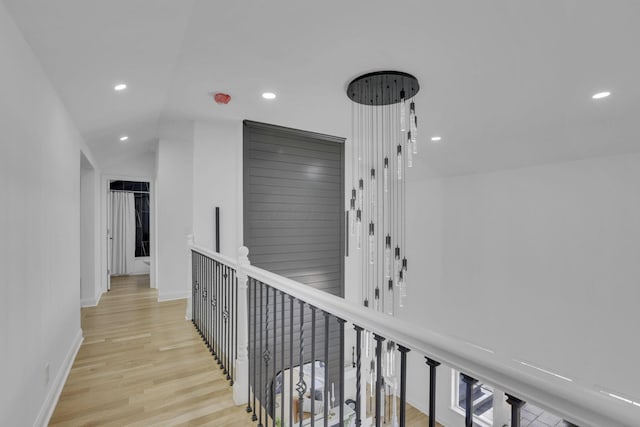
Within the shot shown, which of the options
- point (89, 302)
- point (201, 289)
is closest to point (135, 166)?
point (89, 302)

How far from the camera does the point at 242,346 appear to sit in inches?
86.1

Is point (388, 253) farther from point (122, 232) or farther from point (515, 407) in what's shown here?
point (122, 232)

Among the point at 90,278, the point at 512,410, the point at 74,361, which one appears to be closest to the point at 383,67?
the point at 512,410

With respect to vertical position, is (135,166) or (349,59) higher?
(349,59)

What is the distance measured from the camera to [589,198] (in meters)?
3.70

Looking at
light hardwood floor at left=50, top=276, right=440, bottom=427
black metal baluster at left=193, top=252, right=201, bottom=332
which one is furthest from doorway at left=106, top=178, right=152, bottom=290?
black metal baluster at left=193, top=252, right=201, bottom=332

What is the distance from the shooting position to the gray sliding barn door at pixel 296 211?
418 cm

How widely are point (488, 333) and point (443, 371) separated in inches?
45.6

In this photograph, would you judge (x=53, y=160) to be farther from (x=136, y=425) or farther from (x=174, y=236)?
(x=174, y=236)

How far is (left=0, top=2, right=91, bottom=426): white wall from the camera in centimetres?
147

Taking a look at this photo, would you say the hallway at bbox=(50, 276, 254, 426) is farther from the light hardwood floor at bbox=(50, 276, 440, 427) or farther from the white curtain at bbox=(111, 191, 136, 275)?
the white curtain at bbox=(111, 191, 136, 275)

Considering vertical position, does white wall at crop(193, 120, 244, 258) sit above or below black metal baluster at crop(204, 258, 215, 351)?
above

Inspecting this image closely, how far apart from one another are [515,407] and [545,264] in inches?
168

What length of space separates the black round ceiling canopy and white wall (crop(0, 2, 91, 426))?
226cm
